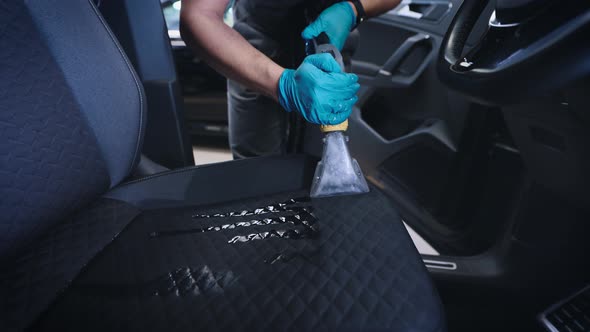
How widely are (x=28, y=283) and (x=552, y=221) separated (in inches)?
38.3

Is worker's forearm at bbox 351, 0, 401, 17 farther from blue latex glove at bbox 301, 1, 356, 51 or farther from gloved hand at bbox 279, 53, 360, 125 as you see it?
gloved hand at bbox 279, 53, 360, 125

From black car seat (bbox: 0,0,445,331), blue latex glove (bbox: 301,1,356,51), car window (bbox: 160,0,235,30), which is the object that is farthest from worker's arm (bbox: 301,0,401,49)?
car window (bbox: 160,0,235,30)

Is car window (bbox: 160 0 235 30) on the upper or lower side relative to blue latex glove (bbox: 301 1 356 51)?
lower

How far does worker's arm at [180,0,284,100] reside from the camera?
0.75 m

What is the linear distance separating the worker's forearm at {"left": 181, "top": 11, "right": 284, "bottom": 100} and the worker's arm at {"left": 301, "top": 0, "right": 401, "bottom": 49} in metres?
0.18

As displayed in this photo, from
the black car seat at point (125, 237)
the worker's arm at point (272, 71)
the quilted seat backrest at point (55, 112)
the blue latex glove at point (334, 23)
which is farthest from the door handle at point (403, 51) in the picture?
the quilted seat backrest at point (55, 112)

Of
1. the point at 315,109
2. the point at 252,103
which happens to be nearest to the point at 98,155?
the point at 315,109

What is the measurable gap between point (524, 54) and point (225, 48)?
1.85 ft

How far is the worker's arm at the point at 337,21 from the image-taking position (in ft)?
2.90

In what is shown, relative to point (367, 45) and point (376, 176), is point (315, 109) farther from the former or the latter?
point (367, 45)

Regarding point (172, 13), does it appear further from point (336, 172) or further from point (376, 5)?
point (336, 172)

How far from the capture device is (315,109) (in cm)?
67

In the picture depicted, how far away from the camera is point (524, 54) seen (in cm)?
44

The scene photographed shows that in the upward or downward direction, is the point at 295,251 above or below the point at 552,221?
above
